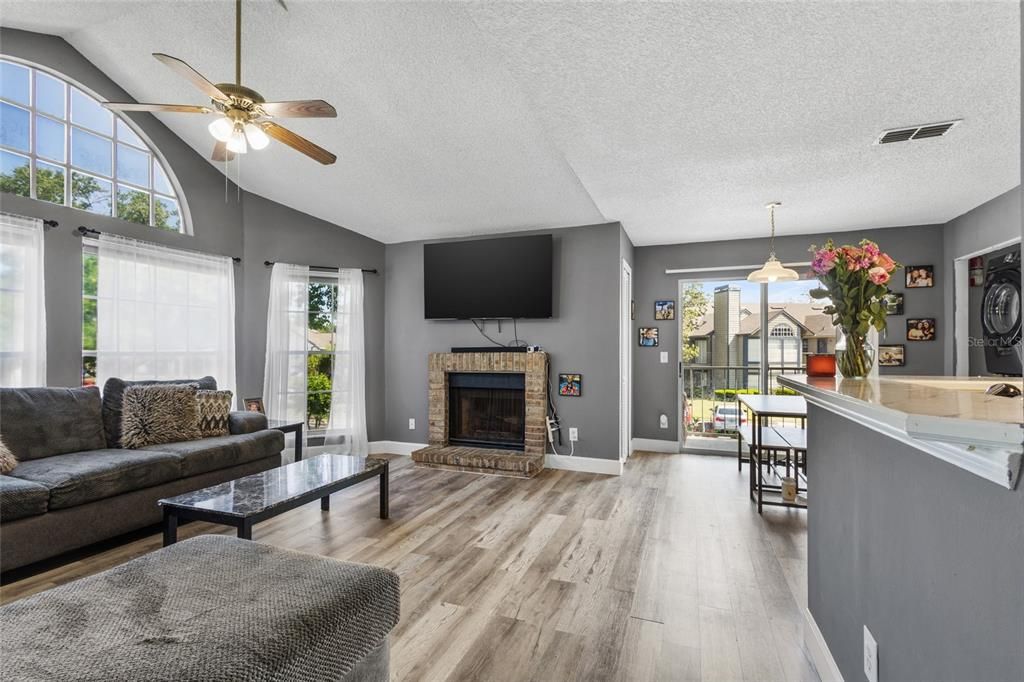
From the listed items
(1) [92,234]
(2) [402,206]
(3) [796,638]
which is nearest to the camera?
(3) [796,638]

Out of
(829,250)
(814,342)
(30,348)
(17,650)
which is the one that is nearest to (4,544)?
(30,348)

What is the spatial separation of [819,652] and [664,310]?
408 cm

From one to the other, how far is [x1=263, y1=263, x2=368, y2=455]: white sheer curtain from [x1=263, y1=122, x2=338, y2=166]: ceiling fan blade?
7.48 feet

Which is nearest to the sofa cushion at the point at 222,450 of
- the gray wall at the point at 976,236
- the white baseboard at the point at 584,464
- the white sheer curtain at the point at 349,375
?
the white sheer curtain at the point at 349,375

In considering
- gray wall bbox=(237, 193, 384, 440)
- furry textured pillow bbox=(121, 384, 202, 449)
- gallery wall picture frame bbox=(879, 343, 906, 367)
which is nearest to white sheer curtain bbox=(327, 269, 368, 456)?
gray wall bbox=(237, 193, 384, 440)

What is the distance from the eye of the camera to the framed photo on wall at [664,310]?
215 inches

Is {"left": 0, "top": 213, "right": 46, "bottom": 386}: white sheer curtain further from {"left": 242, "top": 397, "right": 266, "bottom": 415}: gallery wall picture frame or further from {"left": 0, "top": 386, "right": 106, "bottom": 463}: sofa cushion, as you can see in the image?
{"left": 242, "top": 397, "right": 266, "bottom": 415}: gallery wall picture frame

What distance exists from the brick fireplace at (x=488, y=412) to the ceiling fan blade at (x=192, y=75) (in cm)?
320

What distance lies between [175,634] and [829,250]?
2.21m

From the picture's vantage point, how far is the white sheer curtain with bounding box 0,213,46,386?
305 cm

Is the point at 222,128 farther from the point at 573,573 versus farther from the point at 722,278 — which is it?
the point at 722,278

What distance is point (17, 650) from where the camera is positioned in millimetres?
958

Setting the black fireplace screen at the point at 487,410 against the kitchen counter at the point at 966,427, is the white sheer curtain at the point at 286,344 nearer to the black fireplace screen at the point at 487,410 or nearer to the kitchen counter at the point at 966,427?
the black fireplace screen at the point at 487,410

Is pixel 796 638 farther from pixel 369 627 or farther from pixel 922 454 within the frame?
pixel 369 627
